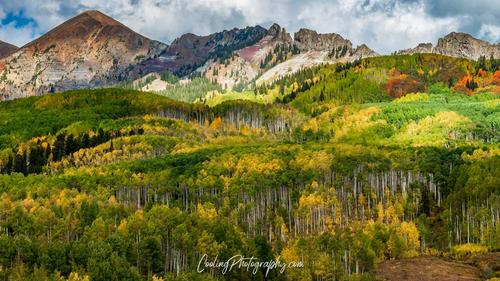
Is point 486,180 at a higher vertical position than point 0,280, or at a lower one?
higher

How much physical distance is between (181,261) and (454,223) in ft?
276

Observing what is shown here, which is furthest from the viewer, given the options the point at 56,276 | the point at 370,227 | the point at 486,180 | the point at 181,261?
the point at 486,180

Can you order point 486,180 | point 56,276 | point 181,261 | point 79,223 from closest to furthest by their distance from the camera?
point 56,276
point 181,261
point 79,223
point 486,180

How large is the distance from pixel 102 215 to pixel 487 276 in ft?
318

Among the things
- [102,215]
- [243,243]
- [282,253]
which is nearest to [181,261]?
[243,243]

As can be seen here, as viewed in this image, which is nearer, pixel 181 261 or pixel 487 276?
pixel 487 276

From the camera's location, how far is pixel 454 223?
177125 millimetres

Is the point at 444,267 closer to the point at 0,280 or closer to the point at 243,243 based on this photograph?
the point at 243,243

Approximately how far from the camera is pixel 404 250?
16075 cm

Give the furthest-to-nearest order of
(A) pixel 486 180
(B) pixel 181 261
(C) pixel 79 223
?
(A) pixel 486 180, (C) pixel 79 223, (B) pixel 181 261

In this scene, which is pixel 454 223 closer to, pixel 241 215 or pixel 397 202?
pixel 397 202

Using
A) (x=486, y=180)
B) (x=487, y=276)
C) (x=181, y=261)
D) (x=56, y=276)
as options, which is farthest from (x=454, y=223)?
(x=56, y=276)

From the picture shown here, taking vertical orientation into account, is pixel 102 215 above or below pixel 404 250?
above

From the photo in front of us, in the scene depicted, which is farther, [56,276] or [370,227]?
[370,227]
